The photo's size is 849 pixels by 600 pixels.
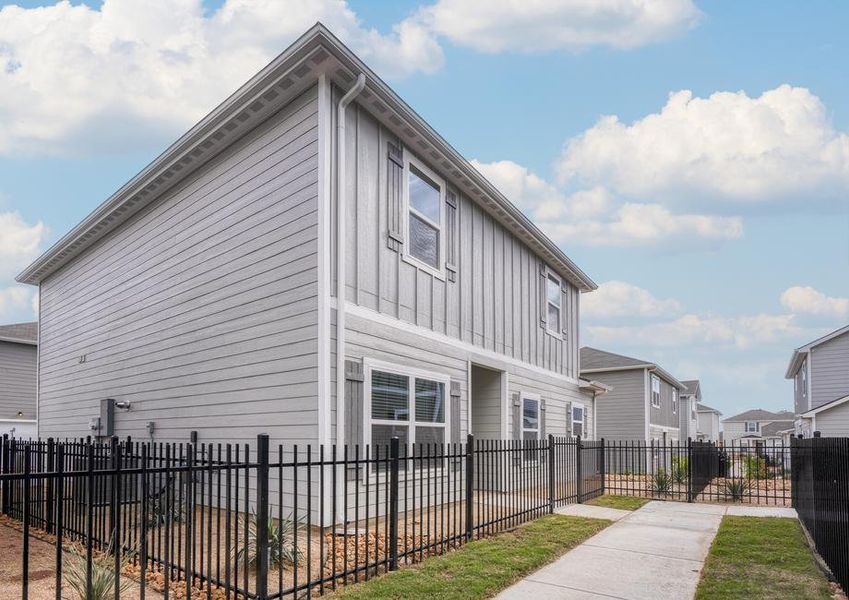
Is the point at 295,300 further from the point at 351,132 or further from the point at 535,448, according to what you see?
the point at 535,448

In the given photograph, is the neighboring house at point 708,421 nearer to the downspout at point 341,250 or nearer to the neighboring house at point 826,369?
the neighboring house at point 826,369

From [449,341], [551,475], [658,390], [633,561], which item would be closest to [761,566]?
[633,561]

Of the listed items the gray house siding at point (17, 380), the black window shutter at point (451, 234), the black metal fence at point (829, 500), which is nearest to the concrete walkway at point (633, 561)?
the black metal fence at point (829, 500)

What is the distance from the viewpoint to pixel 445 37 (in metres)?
13.7

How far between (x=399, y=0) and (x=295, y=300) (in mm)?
5294

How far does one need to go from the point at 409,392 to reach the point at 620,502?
5530mm

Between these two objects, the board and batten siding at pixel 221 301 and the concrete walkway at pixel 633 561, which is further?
the board and batten siding at pixel 221 301

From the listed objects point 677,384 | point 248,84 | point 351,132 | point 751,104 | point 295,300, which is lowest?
point 677,384

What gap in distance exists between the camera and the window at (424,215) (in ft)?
38.2

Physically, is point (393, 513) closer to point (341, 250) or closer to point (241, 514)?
point (241, 514)

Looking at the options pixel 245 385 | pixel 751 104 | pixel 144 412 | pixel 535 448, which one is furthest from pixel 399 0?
pixel 751 104

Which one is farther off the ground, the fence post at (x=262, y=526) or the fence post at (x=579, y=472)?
the fence post at (x=262, y=526)

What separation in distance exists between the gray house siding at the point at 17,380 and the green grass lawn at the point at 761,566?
83.3 ft

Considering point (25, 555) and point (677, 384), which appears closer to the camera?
point (25, 555)
